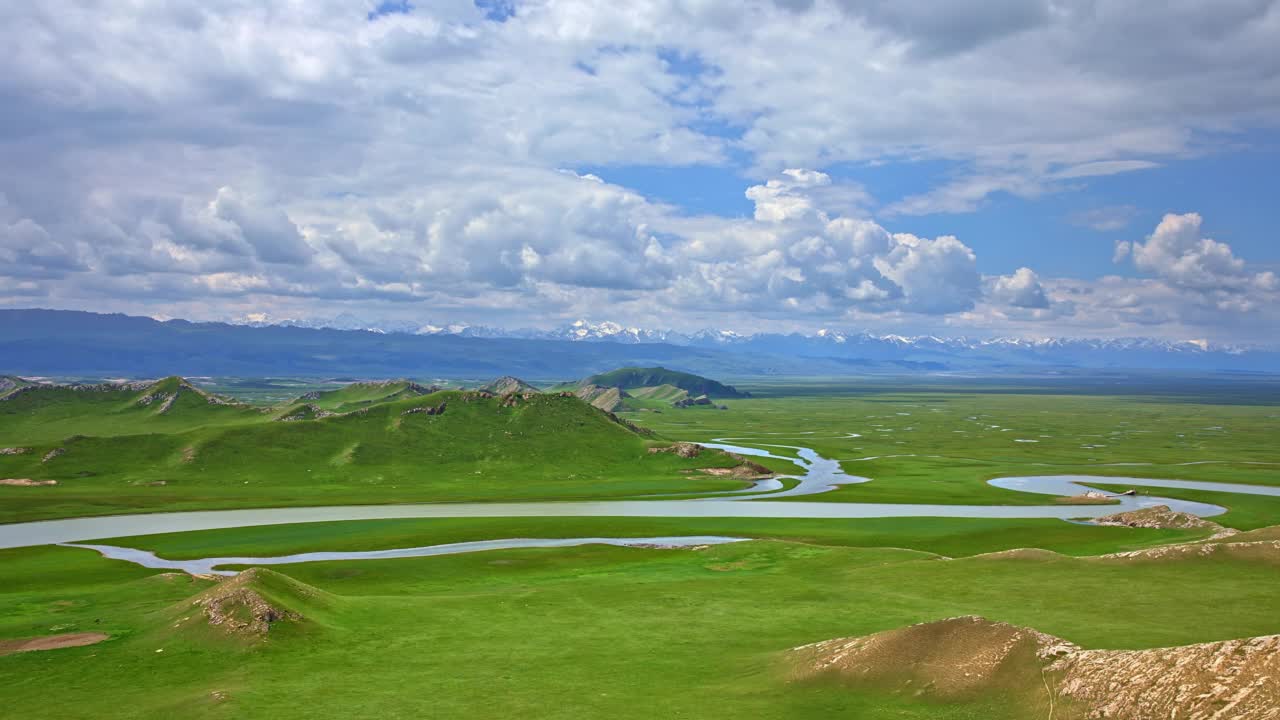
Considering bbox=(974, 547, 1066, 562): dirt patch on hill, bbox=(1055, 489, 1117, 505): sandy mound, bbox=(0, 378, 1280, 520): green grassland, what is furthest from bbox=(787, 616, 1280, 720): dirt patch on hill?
bbox=(1055, 489, 1117, 505): sandy mound

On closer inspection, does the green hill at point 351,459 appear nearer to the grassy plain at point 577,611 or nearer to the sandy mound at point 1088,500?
the grassy plain at point 577,611

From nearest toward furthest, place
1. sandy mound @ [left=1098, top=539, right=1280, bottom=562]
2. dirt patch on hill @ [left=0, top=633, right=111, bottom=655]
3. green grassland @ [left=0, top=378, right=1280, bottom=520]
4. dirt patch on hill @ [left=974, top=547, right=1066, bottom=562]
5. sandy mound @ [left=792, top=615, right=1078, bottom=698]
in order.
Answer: sandy mound @ [left=792, top=615, right=1078, bottom=698] → dirt patch on hill @ [left=0, top=633, right=111, bottom=655] → sandy mound @ [left=1098, top=539, right=1280, bottom=562] → dirt patch on hill @ [left=974, top=547, right=1066, bottom=562] → green grassland @ [left=0, top=378, right=1280, bottom=520]

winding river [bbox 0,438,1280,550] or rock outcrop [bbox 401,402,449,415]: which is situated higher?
rock outcrop [bbox 401,402,449,415]

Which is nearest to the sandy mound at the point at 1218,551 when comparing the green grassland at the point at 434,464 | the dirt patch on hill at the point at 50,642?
the green grassland at the point at 434,464

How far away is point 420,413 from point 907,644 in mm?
162316

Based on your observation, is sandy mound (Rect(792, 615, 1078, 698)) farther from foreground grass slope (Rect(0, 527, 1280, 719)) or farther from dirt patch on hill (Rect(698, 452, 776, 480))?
dirt patch on hill (Rect(698, 452, 776, 480))

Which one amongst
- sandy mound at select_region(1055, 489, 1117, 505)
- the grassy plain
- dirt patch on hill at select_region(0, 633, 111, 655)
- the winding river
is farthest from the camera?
sandy mound at select_region(1055, 489, 1117, 505)

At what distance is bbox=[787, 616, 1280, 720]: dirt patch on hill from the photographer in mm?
21953

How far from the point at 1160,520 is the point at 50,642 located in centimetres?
9850

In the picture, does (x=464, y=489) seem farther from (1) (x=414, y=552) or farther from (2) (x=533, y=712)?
(2) (x=533, y=712)

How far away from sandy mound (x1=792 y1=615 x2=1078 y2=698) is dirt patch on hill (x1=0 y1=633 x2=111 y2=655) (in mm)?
36057

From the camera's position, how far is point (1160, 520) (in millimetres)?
89000

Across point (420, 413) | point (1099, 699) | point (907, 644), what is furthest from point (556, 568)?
point (420, 413)

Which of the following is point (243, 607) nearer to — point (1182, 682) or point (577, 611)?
point (577, 611)
